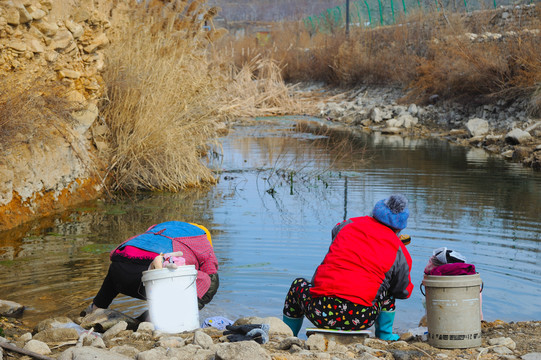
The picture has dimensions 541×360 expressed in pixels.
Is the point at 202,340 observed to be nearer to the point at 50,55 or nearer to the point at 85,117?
the point at 50,55

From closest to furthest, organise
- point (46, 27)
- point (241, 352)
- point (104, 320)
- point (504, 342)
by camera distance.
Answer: point (241, 352), point (504, 342), point (104, 320), point (46, 27)

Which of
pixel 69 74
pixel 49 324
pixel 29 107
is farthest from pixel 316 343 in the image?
pixel 69 74

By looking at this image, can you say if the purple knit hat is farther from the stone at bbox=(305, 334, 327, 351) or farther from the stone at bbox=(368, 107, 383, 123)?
the stone at bbox=(368, 107, 383, 123)

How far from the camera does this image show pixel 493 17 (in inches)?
1268

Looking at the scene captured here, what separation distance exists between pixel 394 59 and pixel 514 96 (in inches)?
453

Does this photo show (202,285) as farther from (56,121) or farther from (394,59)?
(394,59)

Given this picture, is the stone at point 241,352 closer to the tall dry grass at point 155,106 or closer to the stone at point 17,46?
the stone at point 17,46

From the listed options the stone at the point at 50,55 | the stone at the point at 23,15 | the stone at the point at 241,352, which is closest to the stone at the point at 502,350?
the stone at the point at 241,352

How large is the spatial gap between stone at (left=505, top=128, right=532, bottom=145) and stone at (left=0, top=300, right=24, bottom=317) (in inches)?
583

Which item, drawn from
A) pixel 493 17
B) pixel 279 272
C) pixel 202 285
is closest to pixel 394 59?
pixel 493 17

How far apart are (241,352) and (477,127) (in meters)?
18.3

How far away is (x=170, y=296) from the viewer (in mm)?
5070

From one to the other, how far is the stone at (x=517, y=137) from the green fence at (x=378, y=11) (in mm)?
16972

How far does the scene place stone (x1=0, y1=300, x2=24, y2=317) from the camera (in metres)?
5.96
